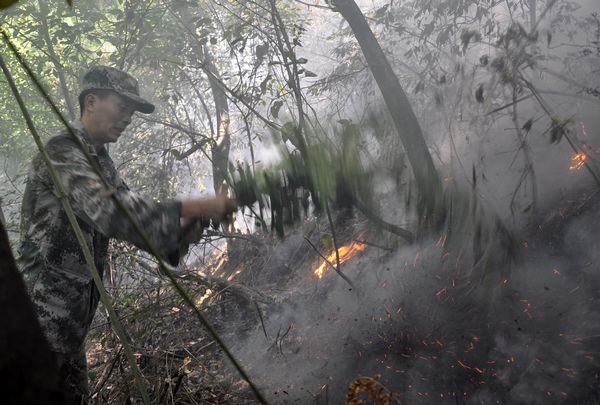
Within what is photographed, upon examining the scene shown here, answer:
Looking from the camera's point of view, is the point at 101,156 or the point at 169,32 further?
the point at 169,32

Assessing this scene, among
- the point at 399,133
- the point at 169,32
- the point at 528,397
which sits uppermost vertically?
the point at 169,32

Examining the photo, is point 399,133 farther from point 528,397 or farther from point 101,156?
point 101,156

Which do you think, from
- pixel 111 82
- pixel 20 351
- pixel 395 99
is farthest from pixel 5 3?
pixel 395 99

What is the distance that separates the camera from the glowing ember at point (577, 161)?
5.25 metres

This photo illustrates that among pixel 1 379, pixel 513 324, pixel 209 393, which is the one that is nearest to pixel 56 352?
pixel 209 393

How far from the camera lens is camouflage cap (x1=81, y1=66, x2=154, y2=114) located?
3077 millimetres

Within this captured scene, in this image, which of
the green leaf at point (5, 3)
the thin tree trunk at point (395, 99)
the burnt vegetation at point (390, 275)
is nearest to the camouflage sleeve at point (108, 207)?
the burnt vegetation at point (390, 275)

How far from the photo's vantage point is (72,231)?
2623 millimetres

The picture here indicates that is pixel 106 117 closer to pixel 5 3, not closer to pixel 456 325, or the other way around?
pixel 5 3

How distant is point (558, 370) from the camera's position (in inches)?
130

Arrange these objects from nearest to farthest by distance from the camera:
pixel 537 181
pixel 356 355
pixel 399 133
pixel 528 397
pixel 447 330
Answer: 1. pixel 528 397
2. pixel 447 330
3. pixel 356 355
4. pixel 399 133
5. pixel 537 181

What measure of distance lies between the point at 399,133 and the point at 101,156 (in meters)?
3.31

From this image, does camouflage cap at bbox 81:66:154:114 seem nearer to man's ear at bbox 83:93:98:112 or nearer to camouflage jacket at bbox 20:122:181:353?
man's ear at bbox 83:93:98:112

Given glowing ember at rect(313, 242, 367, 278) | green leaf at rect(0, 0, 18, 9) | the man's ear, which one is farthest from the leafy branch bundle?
glowing ember at rect(313, 242, 367, 278)
